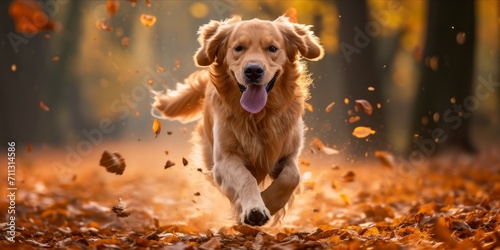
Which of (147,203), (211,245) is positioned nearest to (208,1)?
(147,203)

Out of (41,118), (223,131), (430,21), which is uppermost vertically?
(41,118)

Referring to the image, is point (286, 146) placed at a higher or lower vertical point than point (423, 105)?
lower

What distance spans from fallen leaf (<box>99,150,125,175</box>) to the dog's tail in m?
1.03

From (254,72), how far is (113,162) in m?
1.70

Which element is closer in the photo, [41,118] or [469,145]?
[469,145]

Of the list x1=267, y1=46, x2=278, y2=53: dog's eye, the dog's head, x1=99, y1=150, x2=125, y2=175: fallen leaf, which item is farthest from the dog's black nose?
x1=99, y1=150, x2=125, y2=175: fallen leaf

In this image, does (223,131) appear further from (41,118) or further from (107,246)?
(41,118)

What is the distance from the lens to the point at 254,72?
168 inches

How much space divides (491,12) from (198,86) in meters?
14.8

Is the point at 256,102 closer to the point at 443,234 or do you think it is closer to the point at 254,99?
the point at 254,99

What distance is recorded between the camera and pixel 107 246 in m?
3.62

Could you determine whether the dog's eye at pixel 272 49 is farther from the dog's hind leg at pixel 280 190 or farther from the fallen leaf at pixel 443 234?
the fallen leaf at pixel 443 234

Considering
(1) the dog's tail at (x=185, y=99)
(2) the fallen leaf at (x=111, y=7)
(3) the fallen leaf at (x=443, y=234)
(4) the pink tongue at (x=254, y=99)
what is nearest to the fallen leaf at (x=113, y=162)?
(1) the dog's tail at (x=185, y=99)

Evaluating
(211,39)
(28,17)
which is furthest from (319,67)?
(28,17)
